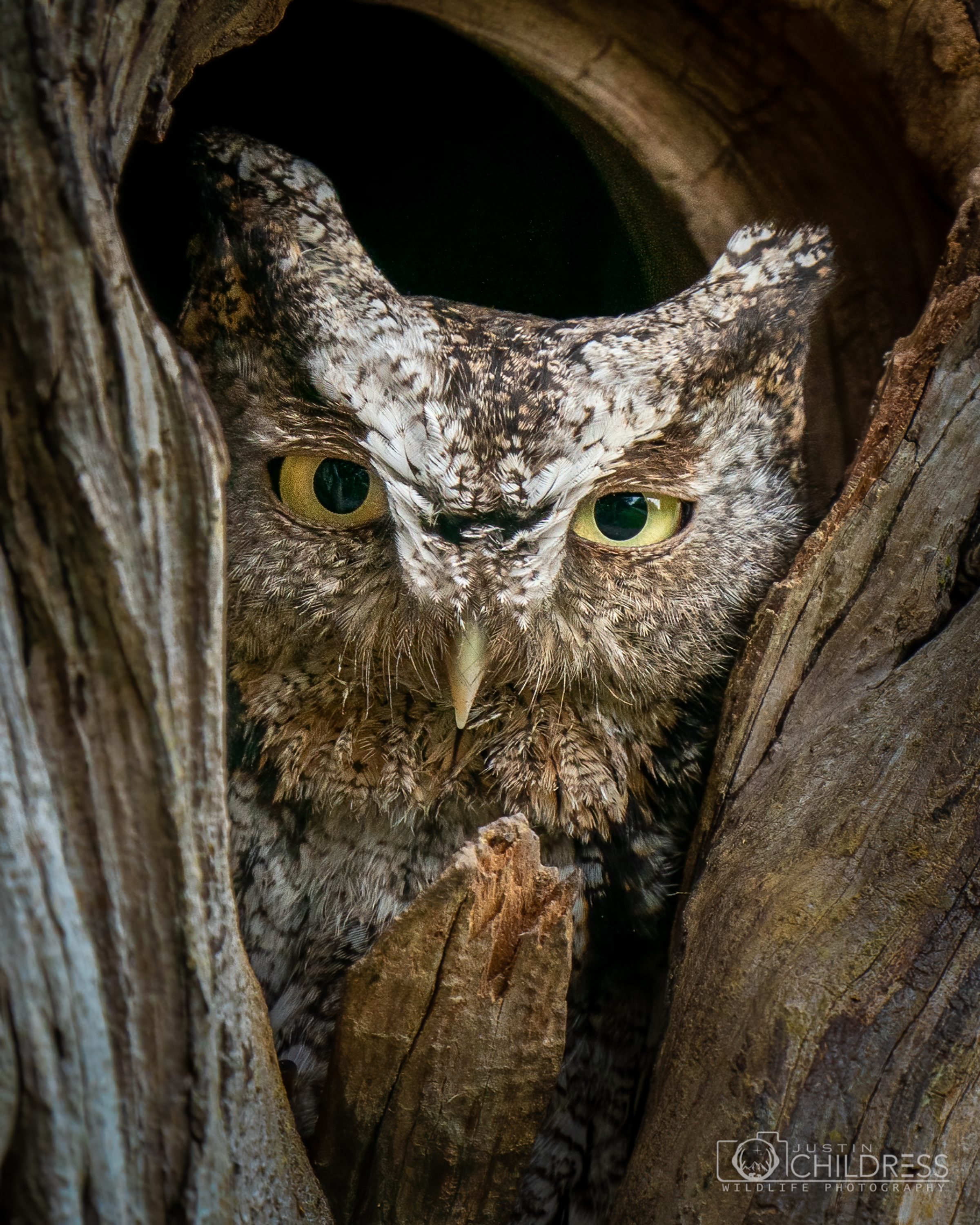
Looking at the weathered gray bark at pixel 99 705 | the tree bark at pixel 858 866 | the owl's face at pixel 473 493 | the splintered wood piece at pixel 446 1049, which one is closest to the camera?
the weathered gray bark at pixel 99 705

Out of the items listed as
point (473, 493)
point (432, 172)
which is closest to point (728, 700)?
point (473, 493)

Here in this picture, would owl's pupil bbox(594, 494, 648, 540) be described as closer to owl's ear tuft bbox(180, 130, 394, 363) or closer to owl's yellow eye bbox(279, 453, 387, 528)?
owl's yellow eye bbox(279, 453, 387, 528)

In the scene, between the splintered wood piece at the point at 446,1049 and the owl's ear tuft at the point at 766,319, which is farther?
the owl's ear tuft at the point at 766,319

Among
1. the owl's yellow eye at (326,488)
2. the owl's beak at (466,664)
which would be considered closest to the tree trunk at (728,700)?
the owl's beak at (466,664)

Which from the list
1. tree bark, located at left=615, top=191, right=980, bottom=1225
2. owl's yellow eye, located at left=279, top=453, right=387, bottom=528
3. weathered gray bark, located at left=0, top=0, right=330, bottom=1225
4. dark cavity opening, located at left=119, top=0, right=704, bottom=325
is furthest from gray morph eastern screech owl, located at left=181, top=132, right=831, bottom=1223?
weathered gray bark, located at left=0, top=0, right=330, bottom=1225

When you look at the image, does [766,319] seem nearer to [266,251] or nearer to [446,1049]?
[266,251]

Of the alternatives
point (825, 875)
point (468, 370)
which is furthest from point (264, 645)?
point (825, 875)

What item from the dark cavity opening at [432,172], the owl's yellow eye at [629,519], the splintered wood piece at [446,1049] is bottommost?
the splintered wood piece at [446,1049]

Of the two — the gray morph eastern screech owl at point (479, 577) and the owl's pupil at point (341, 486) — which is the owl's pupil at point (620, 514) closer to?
the gray morph eastern screech owl at point (479, 577)
